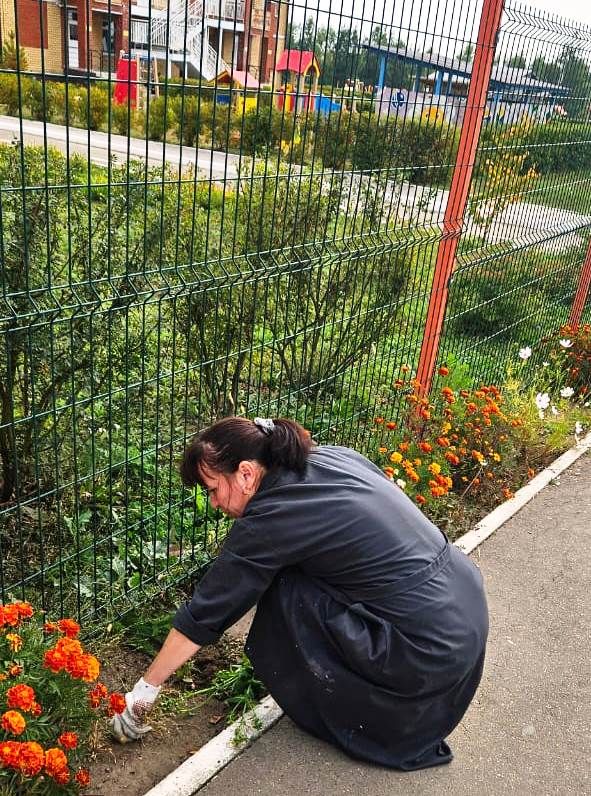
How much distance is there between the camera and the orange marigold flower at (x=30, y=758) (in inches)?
83.4

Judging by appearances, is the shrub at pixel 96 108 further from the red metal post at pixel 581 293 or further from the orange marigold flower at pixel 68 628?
the red metal post at pixel 581 293

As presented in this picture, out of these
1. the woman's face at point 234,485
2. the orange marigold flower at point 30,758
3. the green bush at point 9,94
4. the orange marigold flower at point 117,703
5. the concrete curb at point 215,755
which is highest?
the green bush at point 9,94

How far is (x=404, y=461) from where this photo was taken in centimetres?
446

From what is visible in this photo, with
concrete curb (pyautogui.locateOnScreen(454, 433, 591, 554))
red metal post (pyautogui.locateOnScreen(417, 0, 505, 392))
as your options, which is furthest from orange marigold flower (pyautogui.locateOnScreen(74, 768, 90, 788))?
red metal post (pyautogui.locateOnScreen(417, 0, 505, 392))

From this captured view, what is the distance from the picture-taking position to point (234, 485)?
8.81ft

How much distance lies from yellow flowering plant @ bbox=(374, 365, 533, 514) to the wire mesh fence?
17 cm

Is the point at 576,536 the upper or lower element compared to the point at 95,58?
lower

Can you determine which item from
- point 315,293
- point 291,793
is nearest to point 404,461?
point 315,293

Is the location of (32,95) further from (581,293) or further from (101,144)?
(581,293)

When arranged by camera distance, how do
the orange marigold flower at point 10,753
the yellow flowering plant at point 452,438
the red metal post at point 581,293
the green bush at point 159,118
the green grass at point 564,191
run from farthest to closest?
the red metal post at point 581,293
the green grass at point 564,191
the yellow flowering plant at point 452,438
the green bush at point 159,118
the orange marigold flower at point 10,753

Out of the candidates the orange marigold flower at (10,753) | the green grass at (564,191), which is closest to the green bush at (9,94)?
the orange marigold flower at (10,753)

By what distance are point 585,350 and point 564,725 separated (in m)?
4.42

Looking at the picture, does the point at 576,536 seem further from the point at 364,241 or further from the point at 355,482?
the point at 355,482

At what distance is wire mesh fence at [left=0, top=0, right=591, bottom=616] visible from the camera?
270 centimetres
